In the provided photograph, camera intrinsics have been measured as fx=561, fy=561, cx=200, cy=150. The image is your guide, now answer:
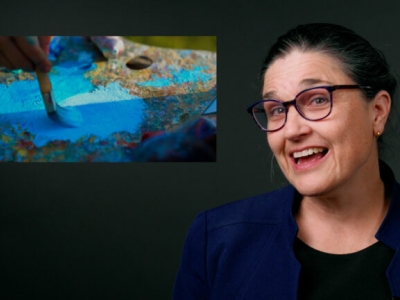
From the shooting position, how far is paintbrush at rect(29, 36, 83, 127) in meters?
4.00

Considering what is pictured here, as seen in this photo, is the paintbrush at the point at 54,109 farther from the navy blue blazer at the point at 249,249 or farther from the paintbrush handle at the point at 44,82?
the navy blue blazer at the point at 249,249

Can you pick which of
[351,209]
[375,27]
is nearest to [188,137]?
[375,27]

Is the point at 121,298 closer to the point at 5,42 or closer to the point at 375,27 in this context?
the point at 5,42

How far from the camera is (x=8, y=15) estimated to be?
4.09 metres

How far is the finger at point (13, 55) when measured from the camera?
4039mm

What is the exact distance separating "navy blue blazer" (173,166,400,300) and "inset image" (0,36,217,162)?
2.67m

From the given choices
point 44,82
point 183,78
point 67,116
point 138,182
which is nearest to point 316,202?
point 183,78

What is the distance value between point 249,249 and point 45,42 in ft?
10.5

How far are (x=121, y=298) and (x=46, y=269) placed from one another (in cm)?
60

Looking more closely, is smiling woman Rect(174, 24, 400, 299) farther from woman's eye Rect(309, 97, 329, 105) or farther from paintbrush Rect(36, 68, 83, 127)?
paintbrush Rect(36, 68, 83, 127)

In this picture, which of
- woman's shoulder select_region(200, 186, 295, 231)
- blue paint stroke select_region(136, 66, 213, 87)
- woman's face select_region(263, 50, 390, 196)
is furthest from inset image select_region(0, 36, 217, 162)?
woman's face select_region(263, 50, 390, 196)

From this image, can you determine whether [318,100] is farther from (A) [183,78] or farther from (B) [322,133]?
(A) [183,78]

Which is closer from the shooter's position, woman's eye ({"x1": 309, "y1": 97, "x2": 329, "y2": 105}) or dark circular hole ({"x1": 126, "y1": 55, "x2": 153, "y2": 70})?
woman's eye ({"x1": 309, "y1": 97, "x2": 329, "y2": 105})

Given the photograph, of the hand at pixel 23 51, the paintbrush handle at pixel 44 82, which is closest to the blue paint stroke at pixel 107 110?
the paintbrush handle at pixel 44 82
